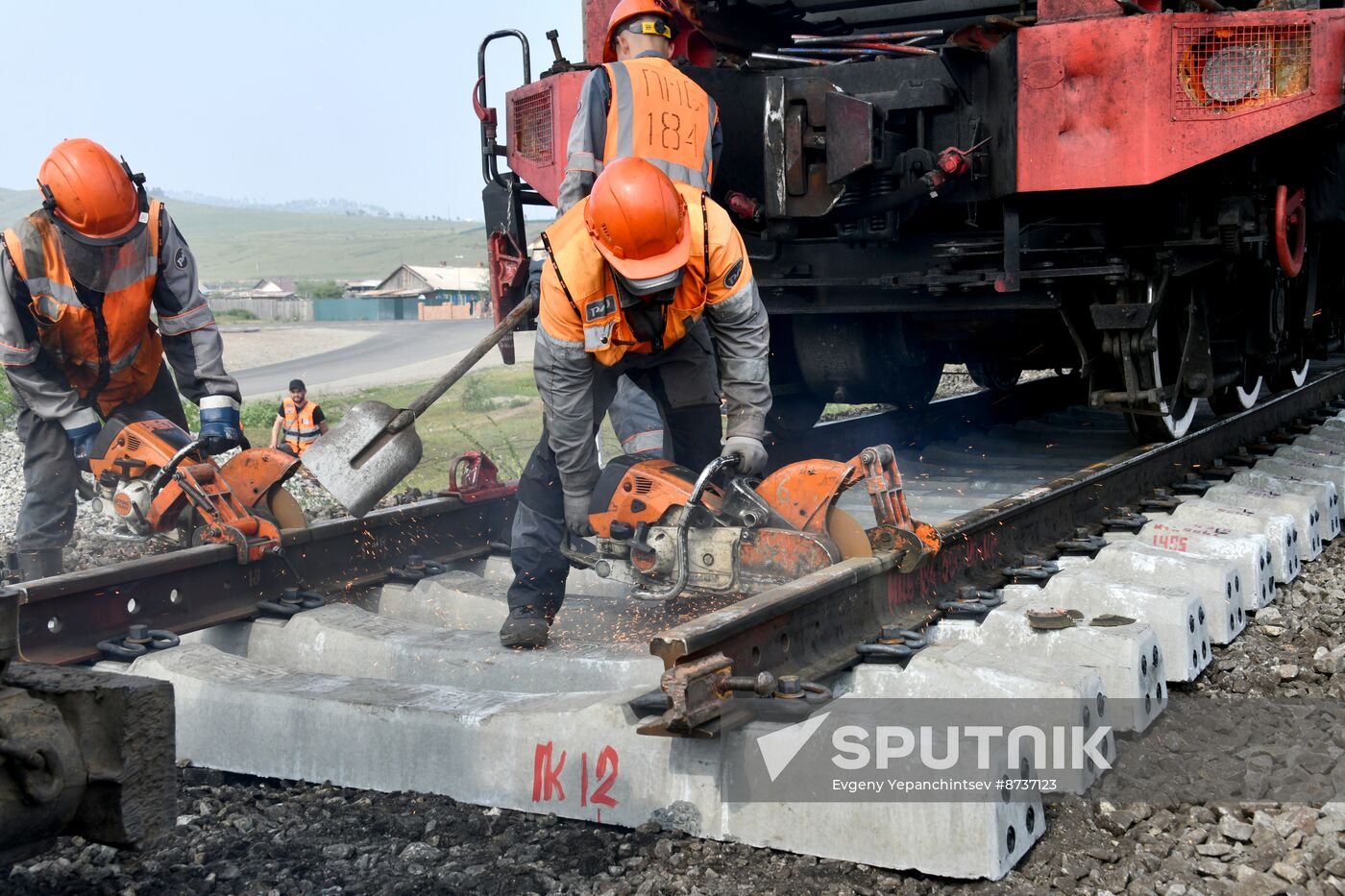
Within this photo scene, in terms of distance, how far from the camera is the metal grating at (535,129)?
6457mm

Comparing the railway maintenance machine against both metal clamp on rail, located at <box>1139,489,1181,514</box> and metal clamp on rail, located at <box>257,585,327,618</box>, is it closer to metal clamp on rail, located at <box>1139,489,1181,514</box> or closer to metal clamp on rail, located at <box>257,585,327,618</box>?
metal clamp on rail, located at <box>1139,489,1181,514</box>

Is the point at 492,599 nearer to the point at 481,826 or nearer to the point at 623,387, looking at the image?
the point at 623,387

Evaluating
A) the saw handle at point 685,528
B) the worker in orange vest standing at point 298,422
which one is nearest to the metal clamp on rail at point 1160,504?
the saw handle at point 685,528

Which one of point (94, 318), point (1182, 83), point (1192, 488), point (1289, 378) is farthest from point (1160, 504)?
point (94, 318)

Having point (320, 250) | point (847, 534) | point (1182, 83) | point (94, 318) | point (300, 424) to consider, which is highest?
point (320, 250)

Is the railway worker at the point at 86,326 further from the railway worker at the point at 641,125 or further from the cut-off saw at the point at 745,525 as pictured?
the cut-off saw at the point at 745,525

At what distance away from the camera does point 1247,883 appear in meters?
2.56

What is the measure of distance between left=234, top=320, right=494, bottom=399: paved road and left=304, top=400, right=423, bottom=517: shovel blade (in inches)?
745

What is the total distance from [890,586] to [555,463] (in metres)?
1.18

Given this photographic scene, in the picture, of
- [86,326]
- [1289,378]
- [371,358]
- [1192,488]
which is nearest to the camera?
[86,326]

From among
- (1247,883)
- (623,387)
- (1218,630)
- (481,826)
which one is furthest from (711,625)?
(623,387)

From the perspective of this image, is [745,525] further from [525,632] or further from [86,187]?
[86,187]

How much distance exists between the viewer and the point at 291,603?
470cm

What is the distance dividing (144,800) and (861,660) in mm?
1936
